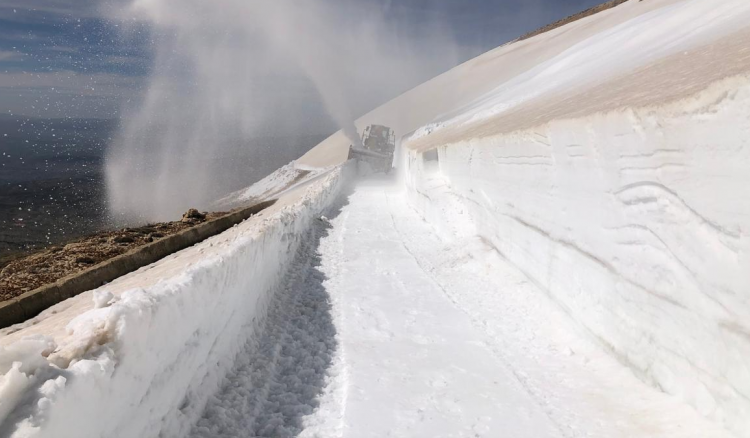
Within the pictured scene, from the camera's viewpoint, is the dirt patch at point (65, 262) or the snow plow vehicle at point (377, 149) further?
the snow plow vehicle at point (377, 149)

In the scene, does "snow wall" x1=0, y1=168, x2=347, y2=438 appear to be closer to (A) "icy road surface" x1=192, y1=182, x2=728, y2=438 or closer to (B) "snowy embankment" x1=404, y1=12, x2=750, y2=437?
(A) "icy road surface" x1=192, y1=182, x2=728, y2=438

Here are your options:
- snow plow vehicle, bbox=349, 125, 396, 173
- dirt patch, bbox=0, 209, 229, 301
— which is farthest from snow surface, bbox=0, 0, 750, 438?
snow plow vehicle, bbox=349, 125, 396, 173

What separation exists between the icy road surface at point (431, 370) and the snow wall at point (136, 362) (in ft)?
1.03

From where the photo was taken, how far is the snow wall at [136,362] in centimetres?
210

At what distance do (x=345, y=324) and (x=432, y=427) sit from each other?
2.25 meters

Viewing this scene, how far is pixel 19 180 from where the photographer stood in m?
50.8

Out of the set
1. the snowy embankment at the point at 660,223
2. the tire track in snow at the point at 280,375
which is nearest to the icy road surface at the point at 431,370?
the tire track in snow at the point at 280,375

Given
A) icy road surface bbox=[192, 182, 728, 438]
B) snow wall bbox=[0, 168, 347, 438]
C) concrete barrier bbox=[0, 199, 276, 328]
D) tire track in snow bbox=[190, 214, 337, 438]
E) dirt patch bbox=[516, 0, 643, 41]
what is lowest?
icy road surface bbox=[192, 182, 728, 438]

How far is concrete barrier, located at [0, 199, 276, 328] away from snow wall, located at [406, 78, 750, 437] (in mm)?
6994

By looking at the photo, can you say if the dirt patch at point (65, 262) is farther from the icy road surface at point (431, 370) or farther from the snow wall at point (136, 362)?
the snow wall at point (136, 362)

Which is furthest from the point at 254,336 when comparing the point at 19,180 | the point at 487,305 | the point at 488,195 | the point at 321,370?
the point at 19,180

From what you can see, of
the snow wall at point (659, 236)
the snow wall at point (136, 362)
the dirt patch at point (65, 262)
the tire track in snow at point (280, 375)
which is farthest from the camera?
the dirt patch at point (65, 262)

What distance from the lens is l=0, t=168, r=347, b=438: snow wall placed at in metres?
2.10

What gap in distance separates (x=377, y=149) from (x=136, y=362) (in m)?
31.3
